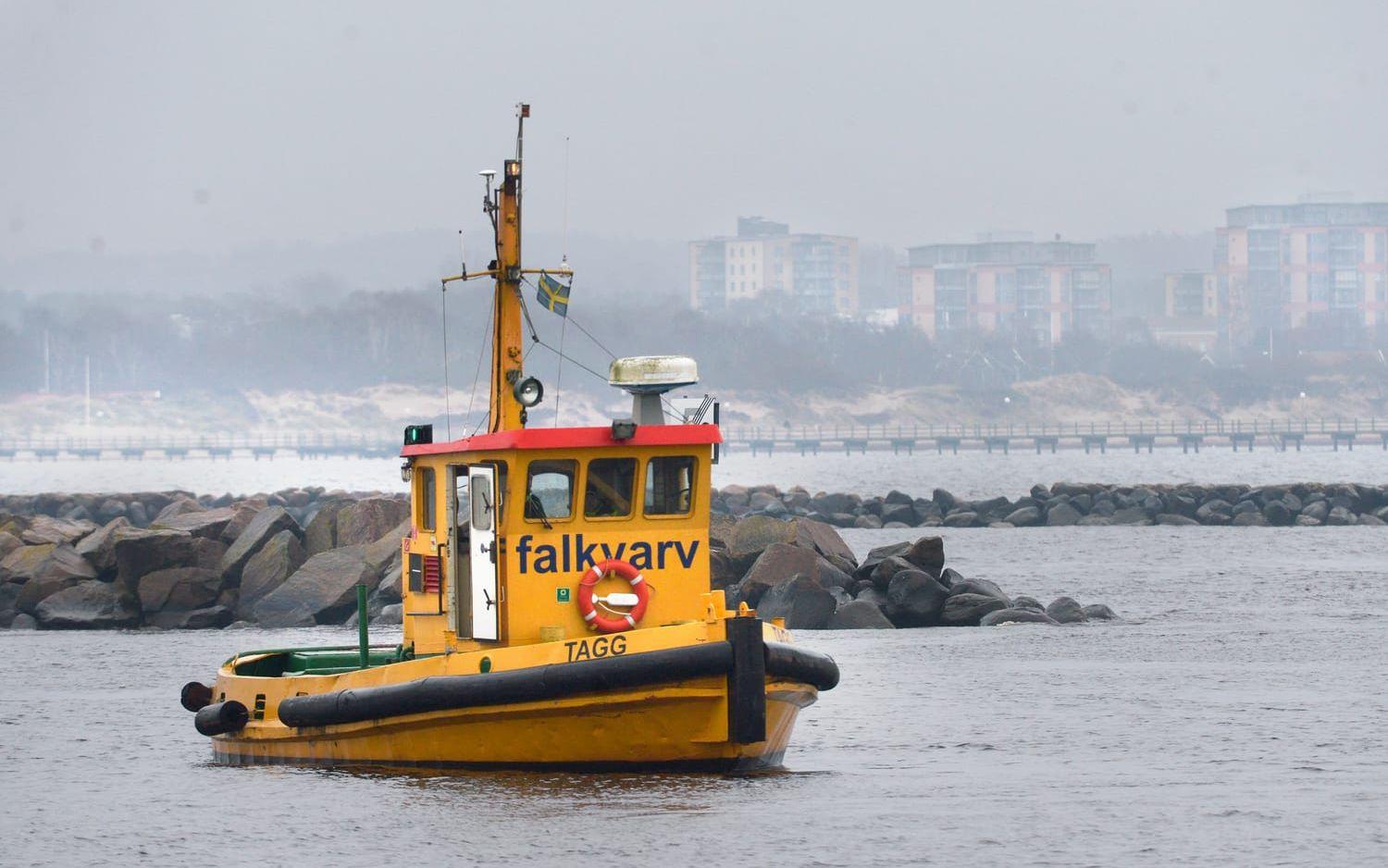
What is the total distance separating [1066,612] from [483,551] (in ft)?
63.4

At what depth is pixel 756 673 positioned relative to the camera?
1680 centimetres

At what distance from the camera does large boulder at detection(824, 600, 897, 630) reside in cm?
3278

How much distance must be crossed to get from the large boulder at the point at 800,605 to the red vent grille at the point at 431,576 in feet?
46.1

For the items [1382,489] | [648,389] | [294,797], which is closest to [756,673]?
[648,389]

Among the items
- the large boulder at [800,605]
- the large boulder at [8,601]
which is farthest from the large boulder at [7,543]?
the large boulder at [800,605]

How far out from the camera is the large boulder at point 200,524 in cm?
3753

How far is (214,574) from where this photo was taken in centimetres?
3650

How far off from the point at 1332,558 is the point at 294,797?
3890cm

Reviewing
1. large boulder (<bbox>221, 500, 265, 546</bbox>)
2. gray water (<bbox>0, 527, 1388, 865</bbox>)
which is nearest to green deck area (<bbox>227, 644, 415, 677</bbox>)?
gray water (<bbox>0, 527, 1388, 865</bbox>)

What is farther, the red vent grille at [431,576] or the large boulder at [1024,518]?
the large boulder at [1024,518]

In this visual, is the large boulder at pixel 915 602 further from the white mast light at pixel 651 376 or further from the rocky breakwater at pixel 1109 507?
the rocky breakwater at pixel 1109 507

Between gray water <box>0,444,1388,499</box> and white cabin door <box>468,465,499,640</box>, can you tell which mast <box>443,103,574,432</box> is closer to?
white cabin door <box>468,465,499,640</box>

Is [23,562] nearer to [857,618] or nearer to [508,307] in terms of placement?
[857,618]

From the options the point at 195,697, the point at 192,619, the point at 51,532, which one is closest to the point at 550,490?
the point at 195,697
